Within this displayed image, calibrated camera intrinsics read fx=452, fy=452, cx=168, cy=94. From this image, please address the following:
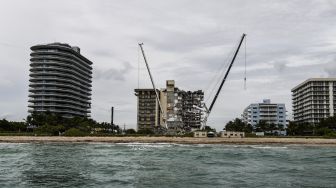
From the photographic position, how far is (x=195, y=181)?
88.8ft

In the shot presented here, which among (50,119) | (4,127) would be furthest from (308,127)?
(4,127)

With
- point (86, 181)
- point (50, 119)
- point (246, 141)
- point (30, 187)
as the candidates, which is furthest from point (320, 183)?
point (50, 119)

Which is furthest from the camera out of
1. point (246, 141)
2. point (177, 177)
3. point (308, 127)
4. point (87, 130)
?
point (308, 127)

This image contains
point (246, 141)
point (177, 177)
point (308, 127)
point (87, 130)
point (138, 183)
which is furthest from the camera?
point (308, 127)

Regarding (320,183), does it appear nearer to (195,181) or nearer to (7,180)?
(195,181)

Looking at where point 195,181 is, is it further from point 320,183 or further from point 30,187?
point 30,187

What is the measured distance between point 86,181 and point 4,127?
158 m

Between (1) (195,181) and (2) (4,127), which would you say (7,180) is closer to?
(1) (195,181)

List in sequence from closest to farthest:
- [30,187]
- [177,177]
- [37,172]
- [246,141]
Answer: [30,187], [177,177], [37,172], [246,141]

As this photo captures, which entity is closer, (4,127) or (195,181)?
(195,181)

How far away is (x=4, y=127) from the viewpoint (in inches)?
6831

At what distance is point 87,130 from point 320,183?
150 metres

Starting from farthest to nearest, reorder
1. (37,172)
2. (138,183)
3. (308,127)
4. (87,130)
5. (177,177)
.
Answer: (308,127), (87,130), (37,172), (177,177), (138,183)

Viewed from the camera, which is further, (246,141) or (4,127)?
(4,127)
